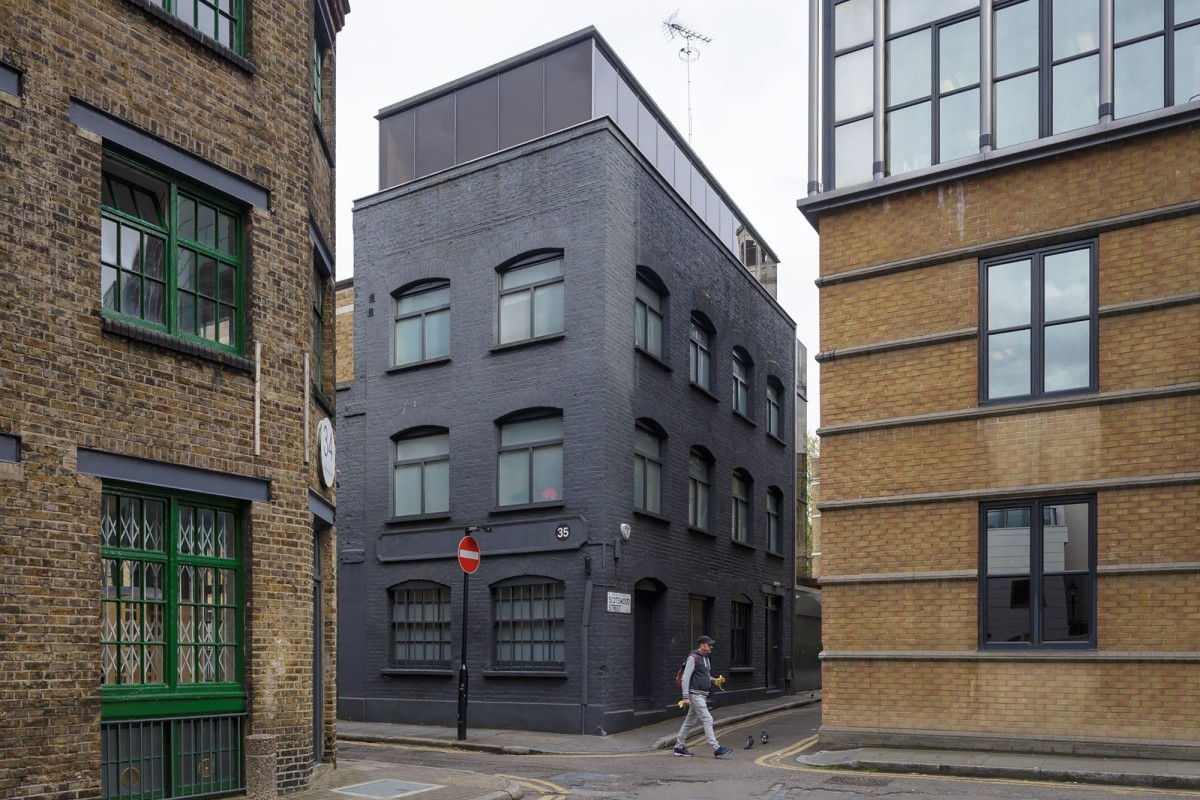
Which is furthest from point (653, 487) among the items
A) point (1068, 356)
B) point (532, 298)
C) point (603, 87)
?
point (1068, 356)

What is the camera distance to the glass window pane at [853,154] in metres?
16.3

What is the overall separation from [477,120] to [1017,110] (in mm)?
11233

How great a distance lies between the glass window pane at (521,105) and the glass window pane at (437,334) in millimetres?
3565

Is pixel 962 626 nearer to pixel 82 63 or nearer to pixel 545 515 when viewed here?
pixel 545 515

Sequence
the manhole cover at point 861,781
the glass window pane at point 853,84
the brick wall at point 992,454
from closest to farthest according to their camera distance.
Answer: the manhole cover at point 861,781, the brick wall at point 992,454, the glass window pane at point 853,84

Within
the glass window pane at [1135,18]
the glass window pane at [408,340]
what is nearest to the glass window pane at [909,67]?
the glass window pane at [1135,18]

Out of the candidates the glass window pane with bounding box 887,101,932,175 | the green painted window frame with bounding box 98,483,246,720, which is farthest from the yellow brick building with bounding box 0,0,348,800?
the glass window pane with bounding box 887,101,932,175

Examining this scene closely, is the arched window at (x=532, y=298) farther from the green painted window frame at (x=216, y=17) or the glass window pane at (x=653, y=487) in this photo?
the green painted window frame at (x=216, y=17)

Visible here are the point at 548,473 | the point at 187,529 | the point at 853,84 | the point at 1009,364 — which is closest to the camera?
the point at 187,529

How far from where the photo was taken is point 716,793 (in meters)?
12.2

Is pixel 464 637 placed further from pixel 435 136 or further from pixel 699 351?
pixel 435 136

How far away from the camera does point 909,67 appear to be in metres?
16.1

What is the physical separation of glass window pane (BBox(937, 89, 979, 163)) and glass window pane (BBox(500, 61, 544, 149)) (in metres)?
8.62

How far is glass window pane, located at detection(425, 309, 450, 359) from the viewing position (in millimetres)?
22500
